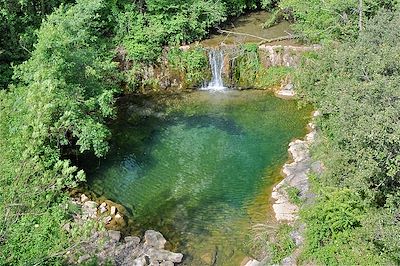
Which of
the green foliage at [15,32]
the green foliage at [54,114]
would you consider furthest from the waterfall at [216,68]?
the green foliage at [15,32]

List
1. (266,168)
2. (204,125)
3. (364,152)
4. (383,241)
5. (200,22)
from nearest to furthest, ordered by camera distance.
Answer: (383,241), (364,152), (266,168), (204,125), (200,22)

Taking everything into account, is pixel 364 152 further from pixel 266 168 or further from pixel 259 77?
pixel 259 77

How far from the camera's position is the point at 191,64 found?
22516 millimetres

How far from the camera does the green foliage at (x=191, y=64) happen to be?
2257 centimetres

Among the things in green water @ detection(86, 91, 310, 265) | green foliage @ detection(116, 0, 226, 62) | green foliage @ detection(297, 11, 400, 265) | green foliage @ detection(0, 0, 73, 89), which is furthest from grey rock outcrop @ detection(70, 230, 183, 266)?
green foliage @ detection(116, 0, 226, 62)

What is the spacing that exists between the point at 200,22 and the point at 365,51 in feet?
37.2

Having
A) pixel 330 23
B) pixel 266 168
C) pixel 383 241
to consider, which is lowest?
pixel 266 168

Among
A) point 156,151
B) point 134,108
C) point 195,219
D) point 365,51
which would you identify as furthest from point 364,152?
point 134,108

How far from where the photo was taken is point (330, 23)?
21.8 m

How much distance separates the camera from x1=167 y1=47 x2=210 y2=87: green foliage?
Result: 22567 millimetres

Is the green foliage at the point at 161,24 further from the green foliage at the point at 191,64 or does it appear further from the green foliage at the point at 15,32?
the green foliage at the point at 15,32

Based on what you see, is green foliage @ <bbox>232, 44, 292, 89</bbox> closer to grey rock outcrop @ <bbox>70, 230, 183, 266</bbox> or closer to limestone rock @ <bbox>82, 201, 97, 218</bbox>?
limestone rock @ <bbox>82, 201, 97, 218</bbox>

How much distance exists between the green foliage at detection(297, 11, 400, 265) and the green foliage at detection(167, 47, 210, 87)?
9963mm

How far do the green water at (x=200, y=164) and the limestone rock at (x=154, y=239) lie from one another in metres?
0.36
